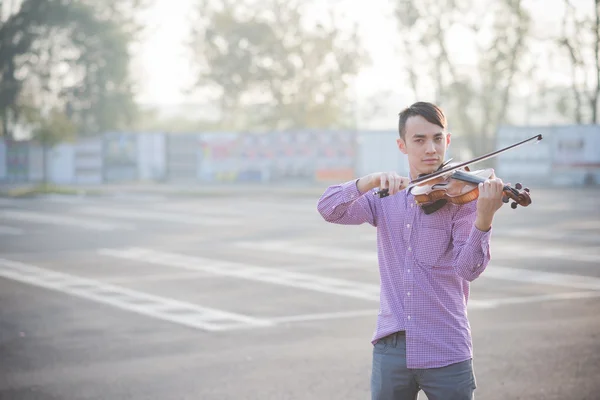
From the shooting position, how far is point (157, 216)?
84.2 feet

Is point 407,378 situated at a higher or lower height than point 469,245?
lower

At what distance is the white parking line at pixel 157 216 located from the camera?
2335cm

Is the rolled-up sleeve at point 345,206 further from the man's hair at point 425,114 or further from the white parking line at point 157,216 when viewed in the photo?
the white parking line at point 157,216

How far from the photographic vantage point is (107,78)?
62094 millimetres

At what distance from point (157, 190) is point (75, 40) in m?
24.8

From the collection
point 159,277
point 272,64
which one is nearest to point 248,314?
point 159,277

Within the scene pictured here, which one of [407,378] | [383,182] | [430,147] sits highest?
[430,147]

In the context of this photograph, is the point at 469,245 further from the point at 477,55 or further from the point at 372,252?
the point at 477,55

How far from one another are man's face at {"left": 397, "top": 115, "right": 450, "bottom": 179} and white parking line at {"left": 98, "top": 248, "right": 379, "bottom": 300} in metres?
7.34

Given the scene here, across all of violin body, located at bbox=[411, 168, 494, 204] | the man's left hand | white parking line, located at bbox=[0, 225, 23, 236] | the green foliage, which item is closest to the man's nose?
violin body, located at bbox=[411, 168, 494, 204]

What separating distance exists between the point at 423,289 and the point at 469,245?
302 millimetres

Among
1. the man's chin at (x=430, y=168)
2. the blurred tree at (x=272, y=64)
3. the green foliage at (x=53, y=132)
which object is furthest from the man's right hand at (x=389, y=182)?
the blurred tree at (x=272, y=64)

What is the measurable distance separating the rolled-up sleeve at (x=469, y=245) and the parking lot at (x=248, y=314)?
3.24m

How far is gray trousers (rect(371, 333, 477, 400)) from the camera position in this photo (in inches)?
141
